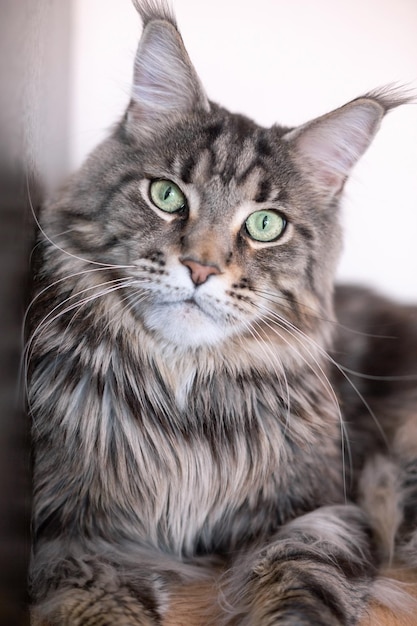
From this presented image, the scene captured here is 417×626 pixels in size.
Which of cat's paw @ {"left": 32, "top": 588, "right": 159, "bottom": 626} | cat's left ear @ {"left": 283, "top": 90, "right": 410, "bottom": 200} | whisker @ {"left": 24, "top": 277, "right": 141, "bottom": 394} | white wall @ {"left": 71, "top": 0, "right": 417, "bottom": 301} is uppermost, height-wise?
white wall @ {"left": 71, "top": 0, "right": 417, "bottom": 301}

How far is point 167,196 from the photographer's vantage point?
4.03 feet

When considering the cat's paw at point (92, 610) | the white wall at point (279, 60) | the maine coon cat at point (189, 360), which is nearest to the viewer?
the cat's paw at point (92, 610)

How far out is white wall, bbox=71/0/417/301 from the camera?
1.42 meters

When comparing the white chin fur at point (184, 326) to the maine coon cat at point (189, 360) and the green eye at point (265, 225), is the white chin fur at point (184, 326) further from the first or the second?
the green eye at point (265, 225)

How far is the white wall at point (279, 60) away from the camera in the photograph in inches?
56.1

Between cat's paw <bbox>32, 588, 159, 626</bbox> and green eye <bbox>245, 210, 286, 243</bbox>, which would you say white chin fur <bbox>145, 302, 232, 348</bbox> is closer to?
green eye <bbox>245, 210, 286, 243</bbox>

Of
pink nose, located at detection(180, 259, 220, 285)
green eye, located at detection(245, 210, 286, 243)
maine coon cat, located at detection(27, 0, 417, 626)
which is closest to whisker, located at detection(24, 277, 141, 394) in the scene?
maine coon cat, located at detection(27, 0, 417, 626)

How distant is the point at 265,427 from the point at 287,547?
0.71ft

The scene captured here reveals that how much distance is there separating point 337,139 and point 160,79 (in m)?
0.34

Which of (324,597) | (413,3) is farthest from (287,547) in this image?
(413,3)

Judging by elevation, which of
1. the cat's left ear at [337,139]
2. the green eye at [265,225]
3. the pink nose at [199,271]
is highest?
the cat's left ear at [337,139]

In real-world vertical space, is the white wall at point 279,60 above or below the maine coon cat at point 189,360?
above

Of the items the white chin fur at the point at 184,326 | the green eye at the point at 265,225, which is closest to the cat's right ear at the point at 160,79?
the green eye at the point at 265,225

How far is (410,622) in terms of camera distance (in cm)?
120
